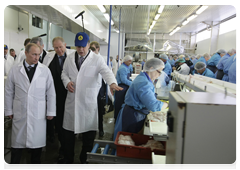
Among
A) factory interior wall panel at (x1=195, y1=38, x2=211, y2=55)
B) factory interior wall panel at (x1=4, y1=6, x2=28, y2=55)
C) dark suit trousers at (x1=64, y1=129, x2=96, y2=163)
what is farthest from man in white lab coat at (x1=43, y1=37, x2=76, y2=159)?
factory interior wall panel at (x1=195, y1=38, x2=211, y2=55)

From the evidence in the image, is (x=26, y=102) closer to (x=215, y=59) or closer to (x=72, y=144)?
(x=72, y=144)

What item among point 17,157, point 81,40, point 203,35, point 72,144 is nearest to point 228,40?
point 203,35

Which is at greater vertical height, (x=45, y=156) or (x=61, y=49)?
(x=61, y=49)

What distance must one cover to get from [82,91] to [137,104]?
74 cm

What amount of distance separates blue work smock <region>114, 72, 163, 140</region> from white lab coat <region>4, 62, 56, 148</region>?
1015 mm

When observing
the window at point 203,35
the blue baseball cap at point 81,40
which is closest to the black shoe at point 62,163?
the blue baseball cap at point 81,40

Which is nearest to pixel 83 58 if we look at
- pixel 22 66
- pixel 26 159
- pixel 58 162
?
pixel 22 66

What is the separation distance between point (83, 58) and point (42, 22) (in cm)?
652

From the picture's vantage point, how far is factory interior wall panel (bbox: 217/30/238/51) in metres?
8.05

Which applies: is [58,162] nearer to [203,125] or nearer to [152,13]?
[203,125]

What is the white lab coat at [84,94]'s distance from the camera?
7.61 feet

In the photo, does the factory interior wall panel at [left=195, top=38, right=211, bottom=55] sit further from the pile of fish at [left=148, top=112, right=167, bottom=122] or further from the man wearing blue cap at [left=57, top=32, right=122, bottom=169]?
the man wearing blue cap at [left=57, top=32, right=122, bottom=169]

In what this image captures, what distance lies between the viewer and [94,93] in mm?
2355

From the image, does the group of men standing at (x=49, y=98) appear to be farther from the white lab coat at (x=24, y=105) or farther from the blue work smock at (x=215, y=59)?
the blue work smock at (x=215, y=59)
